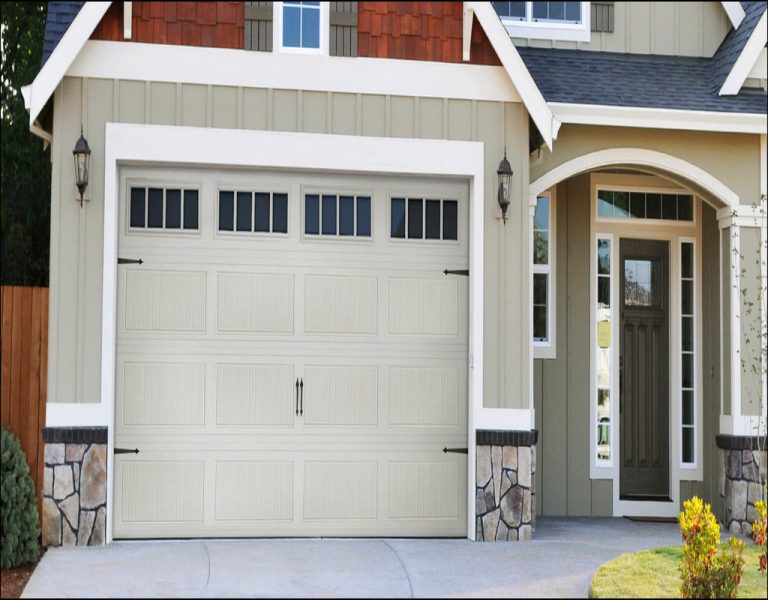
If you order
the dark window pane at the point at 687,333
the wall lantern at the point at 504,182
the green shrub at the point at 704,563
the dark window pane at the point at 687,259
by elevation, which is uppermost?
the wall lantern at the point at 504,182

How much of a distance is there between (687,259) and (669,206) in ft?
1.87

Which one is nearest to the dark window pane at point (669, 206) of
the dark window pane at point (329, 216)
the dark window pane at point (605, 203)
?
the dark window pane at point (605, 203)

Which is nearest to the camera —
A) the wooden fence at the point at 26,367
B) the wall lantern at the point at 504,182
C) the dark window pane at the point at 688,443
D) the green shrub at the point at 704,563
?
the green shrub at the point at 704,563

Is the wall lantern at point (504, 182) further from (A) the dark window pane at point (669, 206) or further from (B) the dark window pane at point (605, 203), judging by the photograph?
(A) the dark window pane at point (669, 206)

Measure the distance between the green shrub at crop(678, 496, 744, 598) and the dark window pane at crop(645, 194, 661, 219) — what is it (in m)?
4.55

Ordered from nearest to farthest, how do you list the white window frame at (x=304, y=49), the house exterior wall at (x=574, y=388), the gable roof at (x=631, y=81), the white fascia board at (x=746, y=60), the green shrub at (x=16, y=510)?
the green shrub at (x=16, y=510) → the white window frame at (x=304, y=49) → the gable roof at (x=631, y=81) → the white fascia board at (x=746, y=60) → the house exterior wall at (x=574, y=388)

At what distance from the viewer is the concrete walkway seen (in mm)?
6922

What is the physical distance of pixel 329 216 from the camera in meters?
Answer: 8.91

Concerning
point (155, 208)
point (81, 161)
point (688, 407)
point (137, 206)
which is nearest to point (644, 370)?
point (688, 407)

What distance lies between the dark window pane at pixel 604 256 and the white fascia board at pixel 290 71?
245 centimetres

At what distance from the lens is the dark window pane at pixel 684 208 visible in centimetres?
1098

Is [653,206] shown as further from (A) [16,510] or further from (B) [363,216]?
(A) [16,510]

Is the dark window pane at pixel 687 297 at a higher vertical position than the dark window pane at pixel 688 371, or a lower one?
higher

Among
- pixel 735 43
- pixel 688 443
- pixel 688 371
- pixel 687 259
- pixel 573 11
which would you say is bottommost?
pixel 688 443
